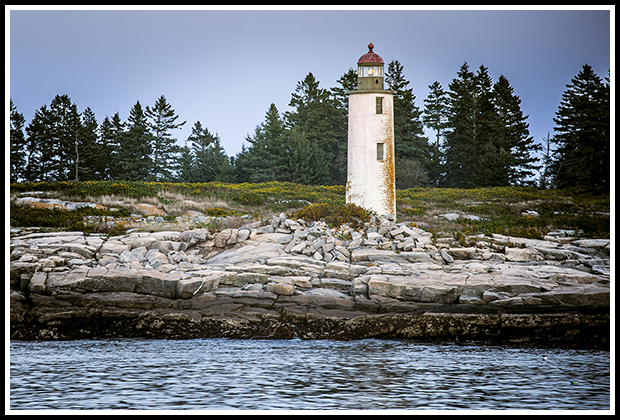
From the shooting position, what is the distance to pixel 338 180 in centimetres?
4756

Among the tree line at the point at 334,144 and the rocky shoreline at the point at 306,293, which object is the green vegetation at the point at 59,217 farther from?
the tree line at the point at 334,144

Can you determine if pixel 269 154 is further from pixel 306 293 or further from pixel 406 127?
pixel 306 293

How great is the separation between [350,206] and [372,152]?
243 cm

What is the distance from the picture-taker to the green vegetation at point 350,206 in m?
22.2

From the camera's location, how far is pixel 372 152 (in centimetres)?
2292

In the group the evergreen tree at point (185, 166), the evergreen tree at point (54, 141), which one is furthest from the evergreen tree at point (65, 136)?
the evergreen tree at point (185, 166)

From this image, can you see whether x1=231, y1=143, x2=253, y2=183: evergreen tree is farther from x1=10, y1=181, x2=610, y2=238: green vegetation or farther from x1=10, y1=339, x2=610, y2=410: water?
x1=10, y1=339, x2=610, y2=410: water

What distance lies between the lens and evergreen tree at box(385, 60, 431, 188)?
47.8 m

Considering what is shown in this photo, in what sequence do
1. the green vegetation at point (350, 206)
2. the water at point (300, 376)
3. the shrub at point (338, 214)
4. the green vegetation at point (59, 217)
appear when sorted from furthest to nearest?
the green vegetation at point (350, 206) < the shrub at point (338, 214) < the green vegetation at point (59, 217) < the water at point (300, 376)

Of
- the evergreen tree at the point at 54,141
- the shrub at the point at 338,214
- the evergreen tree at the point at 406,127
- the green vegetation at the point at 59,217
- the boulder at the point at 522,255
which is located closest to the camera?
the boulder at the point at 522,255

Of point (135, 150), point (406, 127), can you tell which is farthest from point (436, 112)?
point (135, 150)

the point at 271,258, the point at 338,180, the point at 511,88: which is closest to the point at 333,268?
the point at 271,258

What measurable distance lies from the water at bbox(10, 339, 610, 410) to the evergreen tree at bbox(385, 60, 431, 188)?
34.5 metres

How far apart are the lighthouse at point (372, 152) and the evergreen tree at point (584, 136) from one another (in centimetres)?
1618
